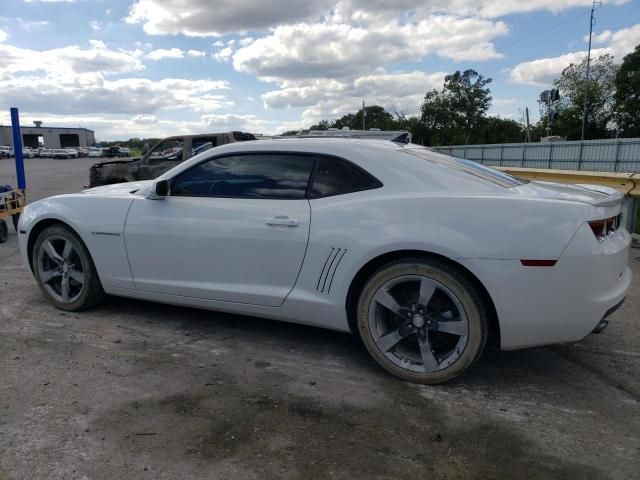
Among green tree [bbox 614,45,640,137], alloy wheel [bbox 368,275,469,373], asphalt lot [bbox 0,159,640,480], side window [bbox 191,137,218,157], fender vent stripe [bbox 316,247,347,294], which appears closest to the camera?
asphalt lot [bbox 0,159,640,480]

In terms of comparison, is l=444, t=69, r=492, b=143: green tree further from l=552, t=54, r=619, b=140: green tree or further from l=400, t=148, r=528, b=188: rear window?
l=400, t=148, r=528, b=188: rear window

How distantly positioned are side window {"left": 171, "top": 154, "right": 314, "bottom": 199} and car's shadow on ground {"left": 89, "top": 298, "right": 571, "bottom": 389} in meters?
1.07

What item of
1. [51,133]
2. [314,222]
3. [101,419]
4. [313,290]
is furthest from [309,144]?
[51,133]

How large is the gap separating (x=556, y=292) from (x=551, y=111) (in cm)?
4482

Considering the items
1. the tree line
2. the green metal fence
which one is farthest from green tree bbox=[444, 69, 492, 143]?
the green metal fence

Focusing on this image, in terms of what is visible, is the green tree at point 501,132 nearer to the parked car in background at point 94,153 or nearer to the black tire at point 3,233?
the parked car in background at point 94,153

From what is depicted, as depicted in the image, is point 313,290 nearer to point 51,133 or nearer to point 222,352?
point 222,352

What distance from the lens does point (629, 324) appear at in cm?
419

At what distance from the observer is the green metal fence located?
19.2 m

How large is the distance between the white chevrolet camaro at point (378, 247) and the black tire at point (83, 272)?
13cm

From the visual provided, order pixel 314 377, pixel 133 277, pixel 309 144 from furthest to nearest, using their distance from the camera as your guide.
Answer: pixel 133 277, pixel 309 144, pixel 314 377

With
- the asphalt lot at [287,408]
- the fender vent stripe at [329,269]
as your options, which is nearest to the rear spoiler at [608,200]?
the asphalt lot at [287,408]

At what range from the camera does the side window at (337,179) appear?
329cm

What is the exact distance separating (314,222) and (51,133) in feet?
412
